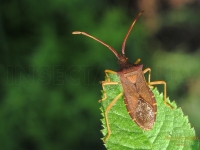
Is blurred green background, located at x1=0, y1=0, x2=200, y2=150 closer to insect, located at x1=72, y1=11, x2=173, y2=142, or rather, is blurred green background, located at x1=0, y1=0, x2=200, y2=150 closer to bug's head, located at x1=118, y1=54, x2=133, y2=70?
bug's head, located at x1=118, y1=54, x2=133, y2=70

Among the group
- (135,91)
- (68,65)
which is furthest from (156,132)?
(68,65)

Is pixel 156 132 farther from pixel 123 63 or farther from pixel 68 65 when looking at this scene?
pixel 68 65

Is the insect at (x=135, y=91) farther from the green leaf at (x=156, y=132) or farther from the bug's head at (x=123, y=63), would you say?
the green leaf at (x=156, y=132)

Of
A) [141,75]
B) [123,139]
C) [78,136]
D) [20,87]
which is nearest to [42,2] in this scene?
[20,87]

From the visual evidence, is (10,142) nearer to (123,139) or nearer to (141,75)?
(141,75)

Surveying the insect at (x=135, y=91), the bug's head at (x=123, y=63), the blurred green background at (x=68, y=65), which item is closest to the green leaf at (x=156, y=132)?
the insect at (x=135, y=91)
